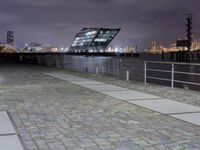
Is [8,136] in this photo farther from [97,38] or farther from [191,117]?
[97,38]

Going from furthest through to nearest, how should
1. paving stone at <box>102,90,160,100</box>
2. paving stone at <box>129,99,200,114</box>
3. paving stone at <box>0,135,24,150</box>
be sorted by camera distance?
1. paving stone at <box>102,90,160,100</box>
2. paving stone at <box>129,99,200,114</box>
3. paving stone at <box>0,135,24,150</box>

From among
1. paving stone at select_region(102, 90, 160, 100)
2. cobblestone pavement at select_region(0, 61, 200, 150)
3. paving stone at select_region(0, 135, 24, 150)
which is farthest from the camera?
paving stone at select_region(102, 90, 160, 100)

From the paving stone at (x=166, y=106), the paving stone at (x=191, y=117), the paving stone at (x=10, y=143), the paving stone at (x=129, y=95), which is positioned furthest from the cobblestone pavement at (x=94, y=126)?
the paving stone at (x=129, y=95)

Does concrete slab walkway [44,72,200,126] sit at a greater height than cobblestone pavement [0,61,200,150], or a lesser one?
lesser

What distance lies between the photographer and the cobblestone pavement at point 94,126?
5.83m

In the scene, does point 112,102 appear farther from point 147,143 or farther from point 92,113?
point 147,143

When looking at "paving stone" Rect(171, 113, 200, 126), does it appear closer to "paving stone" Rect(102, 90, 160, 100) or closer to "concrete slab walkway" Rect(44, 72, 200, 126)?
"concrete slab walkway" Rect(44, 72, 200, 126)

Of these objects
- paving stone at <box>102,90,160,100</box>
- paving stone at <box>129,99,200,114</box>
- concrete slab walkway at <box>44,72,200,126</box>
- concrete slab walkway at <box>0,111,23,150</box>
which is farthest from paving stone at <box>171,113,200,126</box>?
concrete slab walkway at <box>0,111,23,150</box>

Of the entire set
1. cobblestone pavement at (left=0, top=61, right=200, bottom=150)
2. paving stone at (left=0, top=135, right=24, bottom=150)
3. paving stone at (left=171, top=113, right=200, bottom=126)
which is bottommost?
paving stone at (left=171, top=113, right=200, bottom=126)

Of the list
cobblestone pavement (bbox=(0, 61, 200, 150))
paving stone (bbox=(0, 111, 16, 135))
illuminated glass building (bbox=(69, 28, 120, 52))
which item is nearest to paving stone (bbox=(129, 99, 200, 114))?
cobblestone pavement (bbox=(0, 61, 200, 150))

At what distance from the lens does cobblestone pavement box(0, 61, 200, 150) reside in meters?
5.83

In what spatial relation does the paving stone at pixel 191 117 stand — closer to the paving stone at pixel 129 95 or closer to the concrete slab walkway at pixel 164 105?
the concrete slab walkway at pixel 164 105

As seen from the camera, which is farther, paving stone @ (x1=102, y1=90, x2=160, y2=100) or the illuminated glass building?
the illuminated glass building

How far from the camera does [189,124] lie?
293 inches
